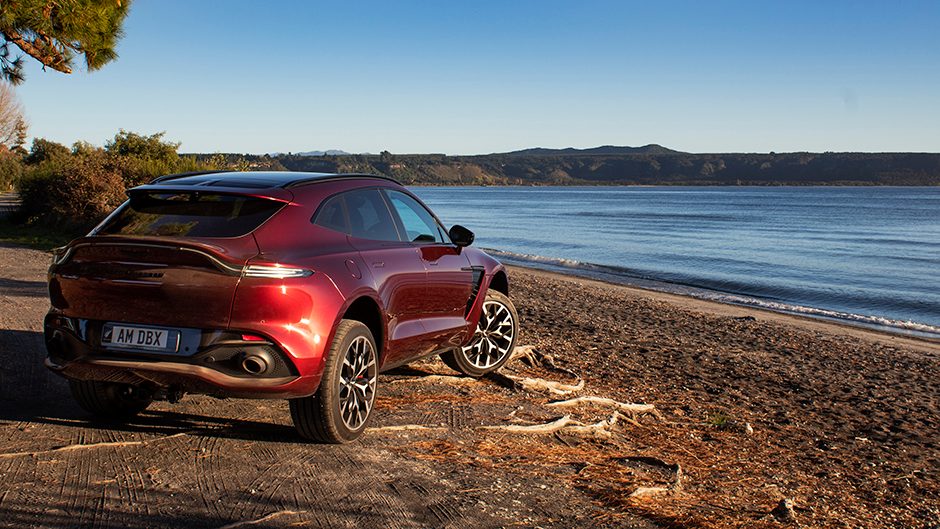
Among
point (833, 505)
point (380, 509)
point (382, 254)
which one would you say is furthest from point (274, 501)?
point (833, 505)

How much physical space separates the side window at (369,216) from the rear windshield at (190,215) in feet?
2.32

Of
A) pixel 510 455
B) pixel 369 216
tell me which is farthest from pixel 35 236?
pixel 510 455

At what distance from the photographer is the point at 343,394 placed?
17.3 feet

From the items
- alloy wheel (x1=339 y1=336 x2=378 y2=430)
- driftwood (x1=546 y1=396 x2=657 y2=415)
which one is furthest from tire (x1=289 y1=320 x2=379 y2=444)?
driftwood (x1=546 y1=396 x2=657 y2=415)

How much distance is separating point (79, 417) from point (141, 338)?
1.51 m

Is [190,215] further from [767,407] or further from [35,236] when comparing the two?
[35,236]

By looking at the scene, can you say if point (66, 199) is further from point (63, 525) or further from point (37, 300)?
point (63, 525)

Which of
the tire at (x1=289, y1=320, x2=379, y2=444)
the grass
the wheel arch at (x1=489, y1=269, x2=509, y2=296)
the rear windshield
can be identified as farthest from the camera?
the grass

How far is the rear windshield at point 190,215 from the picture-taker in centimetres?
490

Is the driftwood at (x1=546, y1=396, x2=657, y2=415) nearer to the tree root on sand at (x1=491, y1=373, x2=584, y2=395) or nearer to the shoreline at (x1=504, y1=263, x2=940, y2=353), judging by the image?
the tree root on sand at (x1=491, y1=373, x2=584, y2=395)

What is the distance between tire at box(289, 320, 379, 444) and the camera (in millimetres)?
→ 5047

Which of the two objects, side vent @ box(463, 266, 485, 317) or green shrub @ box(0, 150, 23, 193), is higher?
side vent @ box(463, 266, 485, 317)

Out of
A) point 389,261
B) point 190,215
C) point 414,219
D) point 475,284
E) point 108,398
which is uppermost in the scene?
point 190,215

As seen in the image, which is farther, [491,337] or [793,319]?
[793,319]
